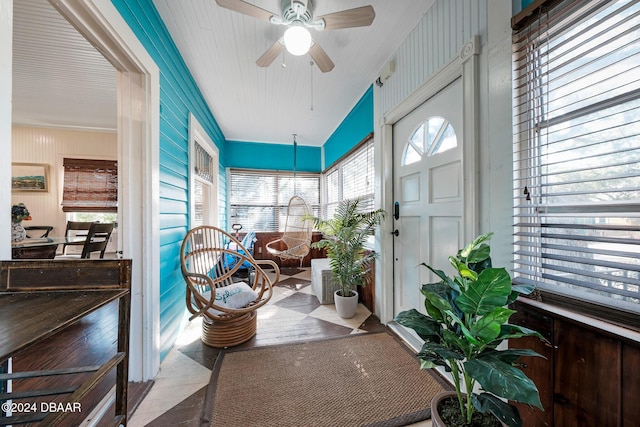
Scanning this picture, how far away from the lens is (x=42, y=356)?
1.73m

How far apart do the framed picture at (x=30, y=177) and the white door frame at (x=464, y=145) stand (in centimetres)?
523

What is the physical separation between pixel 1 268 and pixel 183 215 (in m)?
1.60

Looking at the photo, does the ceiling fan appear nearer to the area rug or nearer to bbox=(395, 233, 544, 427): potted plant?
bbox=(395, 233, 544, 427): potted plant

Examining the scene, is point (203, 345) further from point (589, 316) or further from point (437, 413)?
point (589, 316)

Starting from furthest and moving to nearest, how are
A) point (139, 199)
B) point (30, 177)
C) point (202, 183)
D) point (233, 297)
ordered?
point (30, 177)
point (202, 183)
point (233, 297)
point (139, 199)

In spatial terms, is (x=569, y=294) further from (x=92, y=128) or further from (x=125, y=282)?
(x=92, y=128)

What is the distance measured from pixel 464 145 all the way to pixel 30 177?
19.6ft

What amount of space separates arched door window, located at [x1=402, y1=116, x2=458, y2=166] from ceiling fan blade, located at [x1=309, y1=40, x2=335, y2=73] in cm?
92

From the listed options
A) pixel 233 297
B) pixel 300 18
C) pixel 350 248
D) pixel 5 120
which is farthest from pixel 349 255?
pixel 5 120

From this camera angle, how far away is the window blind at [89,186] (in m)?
3.83

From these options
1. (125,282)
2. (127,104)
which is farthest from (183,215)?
(125,282)

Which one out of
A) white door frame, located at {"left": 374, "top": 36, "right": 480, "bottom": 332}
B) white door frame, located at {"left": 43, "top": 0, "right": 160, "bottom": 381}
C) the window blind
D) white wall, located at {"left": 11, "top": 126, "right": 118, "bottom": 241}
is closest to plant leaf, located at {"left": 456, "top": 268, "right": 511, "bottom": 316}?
white door frame, located at {"left": 374, "top": 36, "right": 480, "bottom": 332}

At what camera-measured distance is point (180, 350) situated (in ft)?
6.26

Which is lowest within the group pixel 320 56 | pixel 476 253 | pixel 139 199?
pixel 476 253
